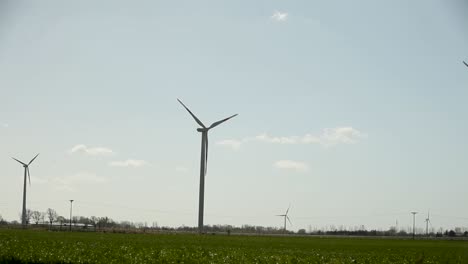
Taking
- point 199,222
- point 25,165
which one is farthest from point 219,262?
point 25,165

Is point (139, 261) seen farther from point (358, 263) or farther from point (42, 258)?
Answer: point (358, 263)

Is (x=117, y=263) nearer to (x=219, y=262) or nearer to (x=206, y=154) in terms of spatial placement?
(x=219, y=262)

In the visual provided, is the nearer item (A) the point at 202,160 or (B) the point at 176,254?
(B) the point at 176,254

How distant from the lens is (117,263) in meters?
23.6

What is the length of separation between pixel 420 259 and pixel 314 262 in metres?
20.0

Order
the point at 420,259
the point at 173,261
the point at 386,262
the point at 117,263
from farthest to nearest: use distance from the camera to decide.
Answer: the point at 386,262, the point at 173,261, the point at 117,263, the point at 420,259

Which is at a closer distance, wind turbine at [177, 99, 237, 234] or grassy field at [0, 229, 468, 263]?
grassy field at [0, 229, 468, 263]

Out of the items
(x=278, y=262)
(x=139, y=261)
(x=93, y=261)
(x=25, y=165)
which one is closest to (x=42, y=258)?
(x=93, y=261)

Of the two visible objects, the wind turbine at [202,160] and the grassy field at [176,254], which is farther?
the wind turbine at [202,160]

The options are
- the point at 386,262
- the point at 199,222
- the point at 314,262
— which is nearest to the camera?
the point at 314,262

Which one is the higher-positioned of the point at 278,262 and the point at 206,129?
the point at 206,129

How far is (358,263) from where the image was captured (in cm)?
2848

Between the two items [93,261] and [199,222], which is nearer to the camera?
[93,261]

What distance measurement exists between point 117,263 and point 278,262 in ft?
25.3
